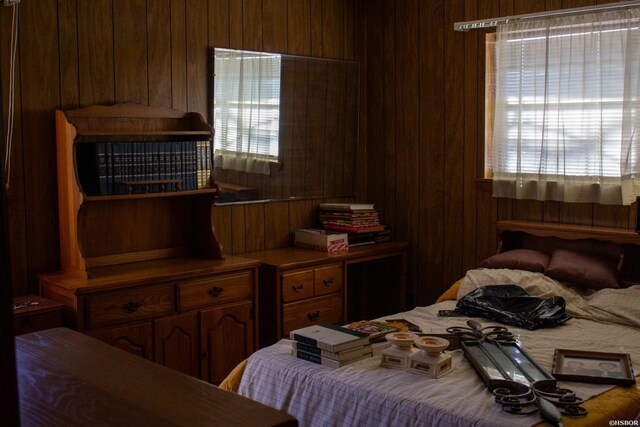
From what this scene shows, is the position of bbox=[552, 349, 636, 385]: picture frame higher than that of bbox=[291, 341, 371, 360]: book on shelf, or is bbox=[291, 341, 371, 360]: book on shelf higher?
bbox=[291, 341, 371, 360]: book on shelf

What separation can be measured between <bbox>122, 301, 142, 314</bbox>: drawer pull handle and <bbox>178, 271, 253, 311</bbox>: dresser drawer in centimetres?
24

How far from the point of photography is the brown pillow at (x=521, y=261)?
13.3ft

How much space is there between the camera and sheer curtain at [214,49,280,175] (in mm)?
4316

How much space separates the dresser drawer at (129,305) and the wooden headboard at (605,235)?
2.18 metres

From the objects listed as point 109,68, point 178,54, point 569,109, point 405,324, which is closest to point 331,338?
point 405,324

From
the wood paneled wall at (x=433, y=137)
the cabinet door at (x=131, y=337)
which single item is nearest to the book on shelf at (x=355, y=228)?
the wood paneled wall at (x=433, y=137)

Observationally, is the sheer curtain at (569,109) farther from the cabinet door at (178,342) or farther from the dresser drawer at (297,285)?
the cabinet door at (178,342)

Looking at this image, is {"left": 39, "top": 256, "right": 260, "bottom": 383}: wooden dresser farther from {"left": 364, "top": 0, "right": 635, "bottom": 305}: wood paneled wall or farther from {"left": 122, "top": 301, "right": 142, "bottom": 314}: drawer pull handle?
{"left": 364, "top": 0, "right": 635, "bottom": 305}: wood paneled wall

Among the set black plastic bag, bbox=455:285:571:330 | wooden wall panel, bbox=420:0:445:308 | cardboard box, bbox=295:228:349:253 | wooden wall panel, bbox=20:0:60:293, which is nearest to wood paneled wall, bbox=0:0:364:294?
wooden wall panel, bbox=20:0:60:293

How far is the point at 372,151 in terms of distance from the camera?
5297mm

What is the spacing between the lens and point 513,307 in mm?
3605

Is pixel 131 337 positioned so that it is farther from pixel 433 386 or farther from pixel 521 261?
pixel 521 261

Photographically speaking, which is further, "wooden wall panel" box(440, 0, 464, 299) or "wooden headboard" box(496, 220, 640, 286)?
"wooden wall panel" box(440, 0, 464, 299)

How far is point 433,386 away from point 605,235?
1980 mm
